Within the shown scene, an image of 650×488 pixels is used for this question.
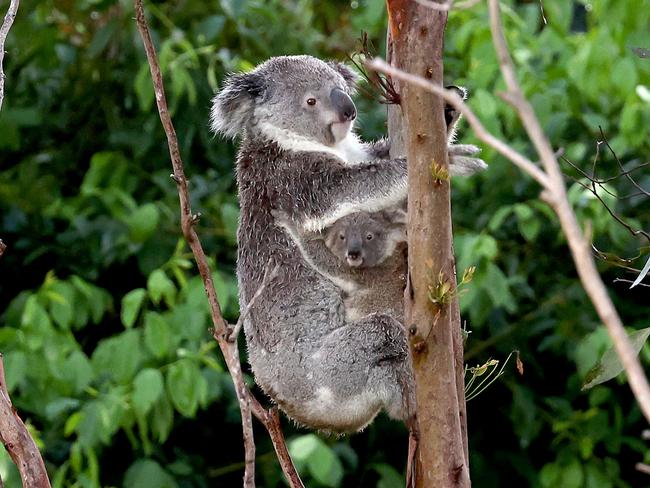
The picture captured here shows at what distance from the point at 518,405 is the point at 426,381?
335 centimetres

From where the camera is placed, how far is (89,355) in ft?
18.1

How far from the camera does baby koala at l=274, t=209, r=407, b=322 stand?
2887 millimetres

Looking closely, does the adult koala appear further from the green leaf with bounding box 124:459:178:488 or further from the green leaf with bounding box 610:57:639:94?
the green leaf with bounding box 124:459:178:488

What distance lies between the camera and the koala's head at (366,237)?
2.86m

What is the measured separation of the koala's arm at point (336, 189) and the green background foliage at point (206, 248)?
4.66ft

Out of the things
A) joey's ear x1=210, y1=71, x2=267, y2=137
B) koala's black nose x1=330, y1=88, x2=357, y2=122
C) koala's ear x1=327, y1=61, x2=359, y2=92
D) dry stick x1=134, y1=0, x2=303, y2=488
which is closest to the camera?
dry stick x1=134, y1=0, x2=303, y2=488

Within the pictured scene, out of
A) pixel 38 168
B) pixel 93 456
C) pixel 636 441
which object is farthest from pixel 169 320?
pixel 636 441

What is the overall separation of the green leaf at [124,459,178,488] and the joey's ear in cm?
197

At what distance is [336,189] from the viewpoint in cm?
290

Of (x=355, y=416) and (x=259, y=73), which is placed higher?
(x=259, y=73)

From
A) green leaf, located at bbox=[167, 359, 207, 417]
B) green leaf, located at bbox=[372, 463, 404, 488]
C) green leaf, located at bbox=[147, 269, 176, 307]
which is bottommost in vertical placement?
green leaf, located at bbox=[372, 463, 404, 488]

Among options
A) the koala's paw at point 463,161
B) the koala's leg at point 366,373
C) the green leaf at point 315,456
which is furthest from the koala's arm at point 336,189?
the green leaf at point 315,456

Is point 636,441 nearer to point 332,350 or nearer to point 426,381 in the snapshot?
point 332,350

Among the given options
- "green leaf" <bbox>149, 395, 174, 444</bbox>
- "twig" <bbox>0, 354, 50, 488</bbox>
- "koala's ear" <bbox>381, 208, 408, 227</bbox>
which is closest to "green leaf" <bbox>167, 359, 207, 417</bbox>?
"green leaf" <bbox>149, 395, 174, 444</bbox>
